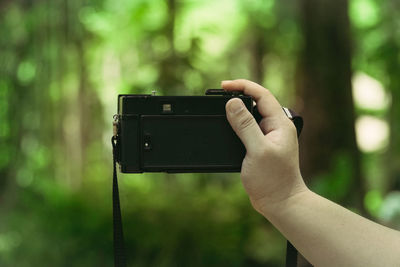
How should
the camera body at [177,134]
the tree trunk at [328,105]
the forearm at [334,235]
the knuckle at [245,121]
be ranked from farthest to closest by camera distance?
the tree trunk at [328,105]
the camera body at [177,134]
the knuckle at [245,121]
the forearm at [334,235]

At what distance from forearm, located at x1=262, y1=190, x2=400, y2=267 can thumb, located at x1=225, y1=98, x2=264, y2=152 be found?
0.13 m

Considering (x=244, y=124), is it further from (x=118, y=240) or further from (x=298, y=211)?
(x=118, y=240)

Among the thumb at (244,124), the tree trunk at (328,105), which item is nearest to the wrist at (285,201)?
the thumb at (244,124)

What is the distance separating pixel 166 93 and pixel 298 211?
558cm

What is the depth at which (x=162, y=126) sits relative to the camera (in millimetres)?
1304

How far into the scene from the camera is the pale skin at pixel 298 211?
104cm

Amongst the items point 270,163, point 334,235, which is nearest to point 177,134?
point 270,163

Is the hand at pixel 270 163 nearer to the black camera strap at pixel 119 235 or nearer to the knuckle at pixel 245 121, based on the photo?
the knuckle at pixel 245 121

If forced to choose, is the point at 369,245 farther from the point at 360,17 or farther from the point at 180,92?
the point at 360,17

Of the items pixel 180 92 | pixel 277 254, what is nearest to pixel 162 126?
pixel 277 254

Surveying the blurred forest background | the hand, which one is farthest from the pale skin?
the blurred forest background

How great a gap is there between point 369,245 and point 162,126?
0.51 metres

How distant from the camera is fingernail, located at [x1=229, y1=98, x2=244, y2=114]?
46.5 inches

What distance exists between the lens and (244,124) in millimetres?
1166
